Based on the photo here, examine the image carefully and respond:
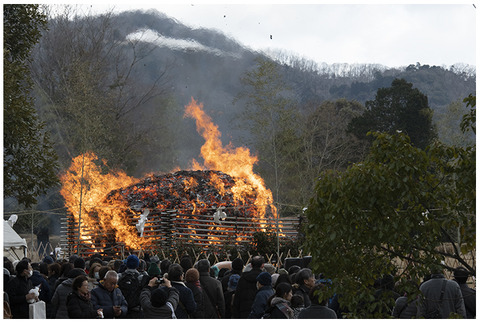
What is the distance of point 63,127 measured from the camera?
42.3m

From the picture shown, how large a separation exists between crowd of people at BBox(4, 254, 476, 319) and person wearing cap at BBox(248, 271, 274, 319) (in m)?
0.01

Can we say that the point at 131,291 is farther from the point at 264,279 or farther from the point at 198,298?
the point at 264,279

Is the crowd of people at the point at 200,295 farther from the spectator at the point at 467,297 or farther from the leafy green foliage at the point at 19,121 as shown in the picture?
the leafy green foliage at the point at 19,121

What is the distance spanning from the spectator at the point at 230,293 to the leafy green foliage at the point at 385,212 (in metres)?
4.36

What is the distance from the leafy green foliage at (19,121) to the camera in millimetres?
12984

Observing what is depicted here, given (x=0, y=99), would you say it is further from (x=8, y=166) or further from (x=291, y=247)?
(x=291, y=247)

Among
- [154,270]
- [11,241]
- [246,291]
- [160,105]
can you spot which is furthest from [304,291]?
[160,105]

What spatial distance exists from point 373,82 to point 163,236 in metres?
60.7

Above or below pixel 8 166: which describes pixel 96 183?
below

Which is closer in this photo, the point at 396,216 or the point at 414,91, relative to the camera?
the point at 396,216

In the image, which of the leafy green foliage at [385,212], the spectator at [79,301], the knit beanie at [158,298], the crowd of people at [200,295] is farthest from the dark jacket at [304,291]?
the leafy green foliage at [385,212]

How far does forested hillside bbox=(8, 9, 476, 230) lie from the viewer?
38.3m

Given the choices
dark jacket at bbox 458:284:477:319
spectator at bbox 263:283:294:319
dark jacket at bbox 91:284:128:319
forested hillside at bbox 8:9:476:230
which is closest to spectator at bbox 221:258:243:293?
dark jacket at bbox 91:284:128:319

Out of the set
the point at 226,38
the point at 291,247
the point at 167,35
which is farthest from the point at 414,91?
the point at 291,247
